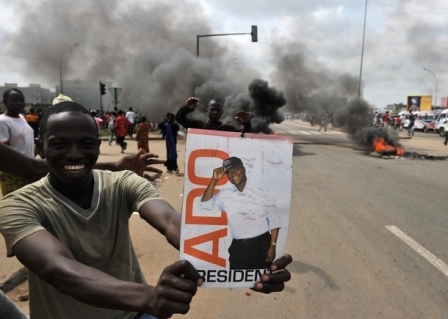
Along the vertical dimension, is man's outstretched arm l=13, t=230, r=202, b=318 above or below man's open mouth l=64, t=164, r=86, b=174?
below

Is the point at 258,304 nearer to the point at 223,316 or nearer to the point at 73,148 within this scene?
the point at 223,316

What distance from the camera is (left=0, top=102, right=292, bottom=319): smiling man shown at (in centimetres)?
118

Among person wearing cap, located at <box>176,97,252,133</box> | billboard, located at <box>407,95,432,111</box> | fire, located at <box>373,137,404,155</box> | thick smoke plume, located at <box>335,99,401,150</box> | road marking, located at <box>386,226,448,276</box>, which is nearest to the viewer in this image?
road marking, located at <box>386,226,448,276</box>

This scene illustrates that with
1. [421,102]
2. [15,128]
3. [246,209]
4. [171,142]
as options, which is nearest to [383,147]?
[171,142]

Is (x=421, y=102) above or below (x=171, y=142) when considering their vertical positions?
above

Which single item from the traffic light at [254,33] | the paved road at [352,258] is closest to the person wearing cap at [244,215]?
the paved road at [352,258]

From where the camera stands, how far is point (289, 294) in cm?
329

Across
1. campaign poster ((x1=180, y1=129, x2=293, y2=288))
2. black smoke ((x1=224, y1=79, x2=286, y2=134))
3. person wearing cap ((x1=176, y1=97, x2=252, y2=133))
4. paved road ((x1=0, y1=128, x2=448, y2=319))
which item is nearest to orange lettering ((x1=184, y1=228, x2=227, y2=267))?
campaign poster ((x1=180, y1=129, x2=293, y2=288))

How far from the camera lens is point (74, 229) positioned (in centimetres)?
137

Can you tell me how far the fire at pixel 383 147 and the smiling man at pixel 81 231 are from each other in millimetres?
15010

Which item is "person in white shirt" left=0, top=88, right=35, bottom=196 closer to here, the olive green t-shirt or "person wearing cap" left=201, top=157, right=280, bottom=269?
the olive green t-shirt

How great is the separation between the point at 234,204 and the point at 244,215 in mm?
47

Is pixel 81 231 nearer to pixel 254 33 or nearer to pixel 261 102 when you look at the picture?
pixel 261 102

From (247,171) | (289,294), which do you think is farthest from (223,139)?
(289,294)
